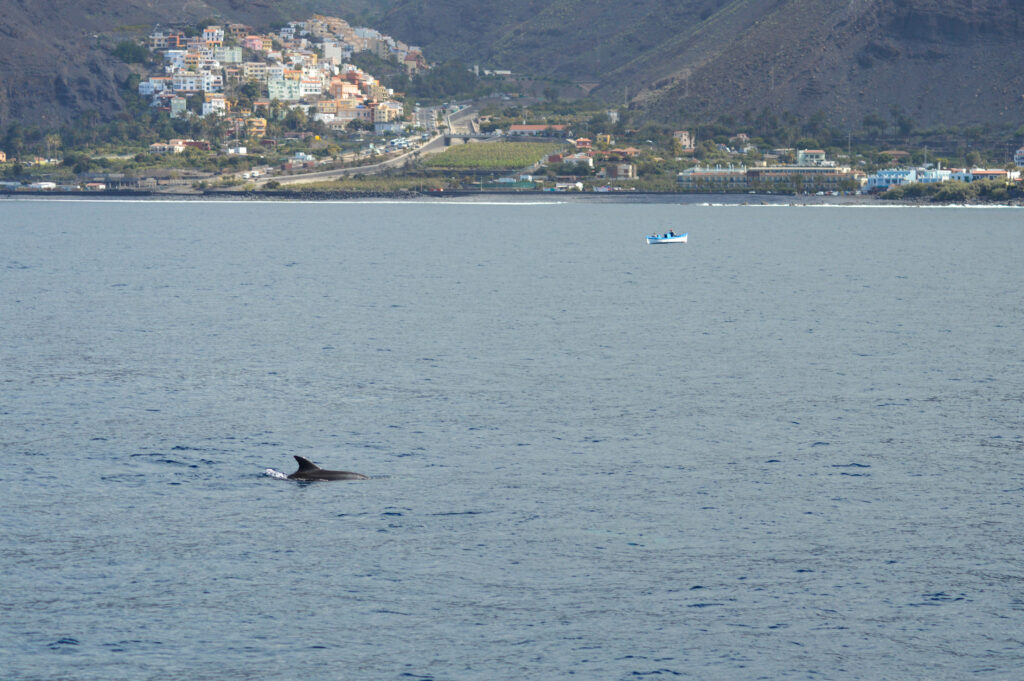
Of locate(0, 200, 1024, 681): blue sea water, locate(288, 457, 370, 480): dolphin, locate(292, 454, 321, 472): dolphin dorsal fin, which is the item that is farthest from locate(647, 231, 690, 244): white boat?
locate(292, 454, 321, 472): dolphin dorsal fin

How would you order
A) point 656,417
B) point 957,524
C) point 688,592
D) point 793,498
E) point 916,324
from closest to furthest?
point 688,592 < point 957,524 < point 793,498 < point 656,417 < point 916,324

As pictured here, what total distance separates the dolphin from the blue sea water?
0.56m

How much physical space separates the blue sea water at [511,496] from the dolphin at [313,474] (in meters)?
0.56

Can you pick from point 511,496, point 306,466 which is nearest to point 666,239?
point 306,466

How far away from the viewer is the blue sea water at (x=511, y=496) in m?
30.2

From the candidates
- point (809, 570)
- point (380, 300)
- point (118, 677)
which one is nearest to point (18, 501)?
point (118, 677)

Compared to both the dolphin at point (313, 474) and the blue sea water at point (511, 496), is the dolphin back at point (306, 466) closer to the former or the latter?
the dolphin at point (313, 474)

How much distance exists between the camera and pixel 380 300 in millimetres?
97750

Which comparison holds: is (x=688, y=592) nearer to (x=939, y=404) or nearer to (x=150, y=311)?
(x=939, y=404)

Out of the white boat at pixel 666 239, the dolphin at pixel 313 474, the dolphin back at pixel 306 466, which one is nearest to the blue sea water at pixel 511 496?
the dolphin at pixel 313 474

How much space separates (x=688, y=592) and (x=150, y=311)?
62869 mm

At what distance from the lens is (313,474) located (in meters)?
42.5

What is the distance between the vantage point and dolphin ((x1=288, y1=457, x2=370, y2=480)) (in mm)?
42469

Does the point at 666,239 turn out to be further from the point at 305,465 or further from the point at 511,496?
the point at 511,496
